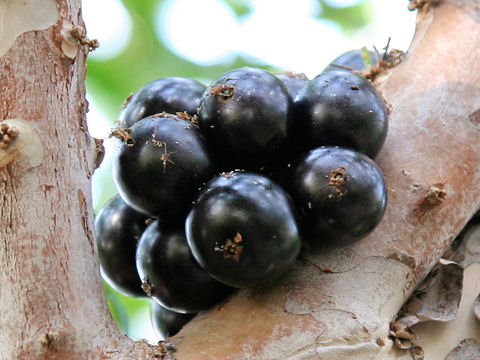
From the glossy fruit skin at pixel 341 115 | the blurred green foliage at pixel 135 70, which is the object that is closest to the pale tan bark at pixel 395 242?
the glossy fruit skin at pixel 341 115

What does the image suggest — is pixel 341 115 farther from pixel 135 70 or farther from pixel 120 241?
pixel 135 70

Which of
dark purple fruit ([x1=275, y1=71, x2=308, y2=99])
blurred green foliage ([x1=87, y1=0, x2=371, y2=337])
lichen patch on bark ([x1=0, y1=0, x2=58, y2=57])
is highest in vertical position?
lichen patch on bark ([x1=0, y1=0, x2=58, y2=57])

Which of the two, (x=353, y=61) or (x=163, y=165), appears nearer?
(x=163, y=165)

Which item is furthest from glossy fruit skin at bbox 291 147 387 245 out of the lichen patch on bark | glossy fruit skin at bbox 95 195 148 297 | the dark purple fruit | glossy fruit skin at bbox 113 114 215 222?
the lichen patch on bark

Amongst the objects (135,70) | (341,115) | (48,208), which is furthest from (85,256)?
(135,70)

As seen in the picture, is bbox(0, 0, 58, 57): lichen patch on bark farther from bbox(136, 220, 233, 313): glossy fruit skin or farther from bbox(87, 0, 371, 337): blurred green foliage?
bbox(87, 0, 371, 337): blurred green foliage

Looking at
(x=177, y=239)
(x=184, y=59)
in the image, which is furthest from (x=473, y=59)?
(x=184, y=59)

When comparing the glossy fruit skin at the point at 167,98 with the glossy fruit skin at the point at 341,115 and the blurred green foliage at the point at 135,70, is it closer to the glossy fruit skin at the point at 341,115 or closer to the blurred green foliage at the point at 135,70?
the glossy fruit skin at the point at 341,115
